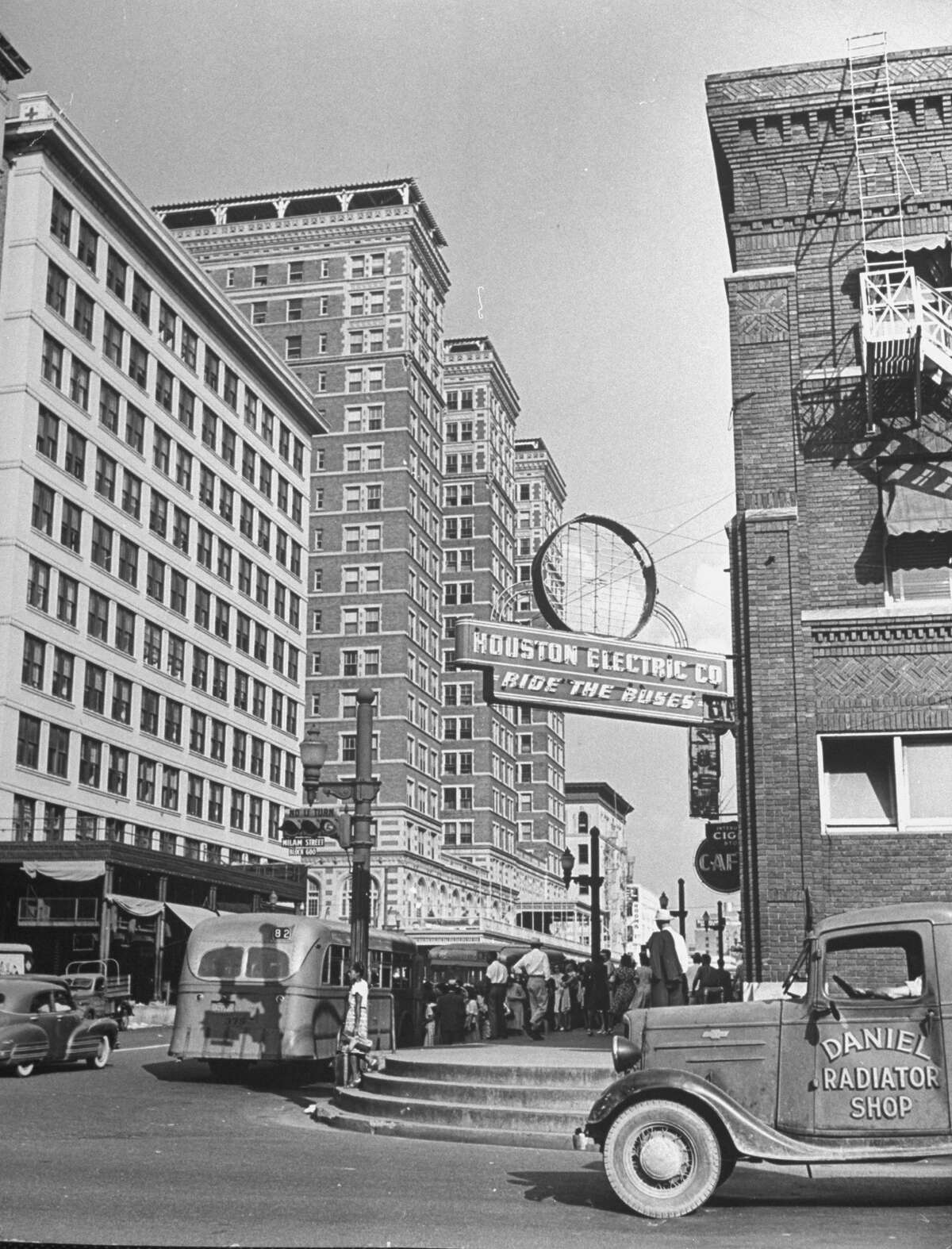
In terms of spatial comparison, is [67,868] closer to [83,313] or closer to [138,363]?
[83,313]

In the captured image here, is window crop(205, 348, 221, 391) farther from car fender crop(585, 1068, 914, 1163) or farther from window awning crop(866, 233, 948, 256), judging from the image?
car fender crop(585, 1068, 914, 1163)

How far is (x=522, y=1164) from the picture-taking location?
491 inches

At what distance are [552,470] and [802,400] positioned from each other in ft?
422

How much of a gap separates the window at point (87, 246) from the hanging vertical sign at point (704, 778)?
33275 mm

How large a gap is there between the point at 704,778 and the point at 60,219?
113ft

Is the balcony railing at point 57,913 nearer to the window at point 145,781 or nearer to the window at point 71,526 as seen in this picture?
the window at point 145,781

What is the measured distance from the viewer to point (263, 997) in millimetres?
22312

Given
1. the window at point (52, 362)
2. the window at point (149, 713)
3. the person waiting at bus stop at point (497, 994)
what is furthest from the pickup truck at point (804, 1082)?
the window at point (149, 713)

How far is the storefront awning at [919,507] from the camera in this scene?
60.9ft

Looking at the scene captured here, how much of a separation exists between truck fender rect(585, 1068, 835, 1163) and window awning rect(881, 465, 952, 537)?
1032 cm

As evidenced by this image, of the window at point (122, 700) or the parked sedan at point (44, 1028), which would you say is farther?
the window at point (122, 700)

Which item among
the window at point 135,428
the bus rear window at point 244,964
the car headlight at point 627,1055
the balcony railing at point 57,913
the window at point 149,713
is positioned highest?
the window at point 135,428

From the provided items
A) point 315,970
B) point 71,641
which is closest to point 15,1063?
point 315,970

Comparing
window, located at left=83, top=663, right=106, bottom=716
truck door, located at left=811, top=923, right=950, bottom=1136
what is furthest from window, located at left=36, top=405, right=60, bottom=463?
truck door, located at left=811, top=923, right=950, bottom=1136
